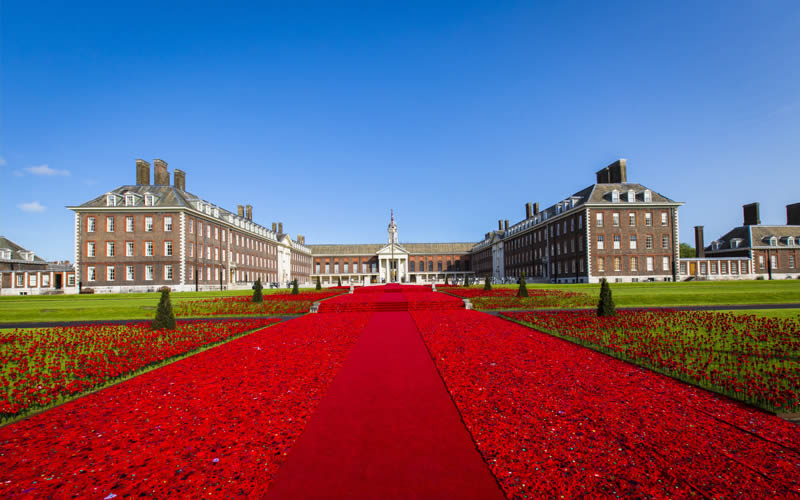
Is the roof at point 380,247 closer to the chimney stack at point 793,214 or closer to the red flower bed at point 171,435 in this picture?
the chimney stack at point 793,214

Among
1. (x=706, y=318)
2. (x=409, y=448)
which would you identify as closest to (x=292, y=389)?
(x=409, y=448)

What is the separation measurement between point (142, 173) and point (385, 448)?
58475 mm

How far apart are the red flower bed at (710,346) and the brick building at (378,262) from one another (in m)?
89.0

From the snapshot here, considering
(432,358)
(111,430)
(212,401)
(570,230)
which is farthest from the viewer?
(570,230)

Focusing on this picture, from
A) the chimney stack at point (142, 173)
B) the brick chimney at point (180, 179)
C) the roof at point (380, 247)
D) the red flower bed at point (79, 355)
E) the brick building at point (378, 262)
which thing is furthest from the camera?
the roof at point (380, 247)

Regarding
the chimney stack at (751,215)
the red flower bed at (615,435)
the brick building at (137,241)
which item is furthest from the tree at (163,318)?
the chimney stack at (751,215)

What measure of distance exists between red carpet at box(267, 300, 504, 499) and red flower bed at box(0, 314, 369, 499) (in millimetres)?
282

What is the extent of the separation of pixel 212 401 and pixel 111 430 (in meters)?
1.34

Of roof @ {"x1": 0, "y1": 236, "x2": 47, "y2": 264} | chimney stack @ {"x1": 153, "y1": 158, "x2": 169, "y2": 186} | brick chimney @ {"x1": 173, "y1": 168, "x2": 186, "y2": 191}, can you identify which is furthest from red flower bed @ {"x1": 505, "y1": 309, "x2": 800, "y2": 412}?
roof @ {"x1": 0, "y1": 236, "x2": 47, "y2": 264}

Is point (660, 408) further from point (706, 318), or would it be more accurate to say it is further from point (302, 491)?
point (706, 318)

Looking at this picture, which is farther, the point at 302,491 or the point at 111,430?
the point at 111,430

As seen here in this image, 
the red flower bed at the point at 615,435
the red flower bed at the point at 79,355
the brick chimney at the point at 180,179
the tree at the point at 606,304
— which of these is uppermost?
the brick chimney at the point at 180,179

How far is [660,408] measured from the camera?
573 centimetres

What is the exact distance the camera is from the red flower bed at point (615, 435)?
3682 millimetres
